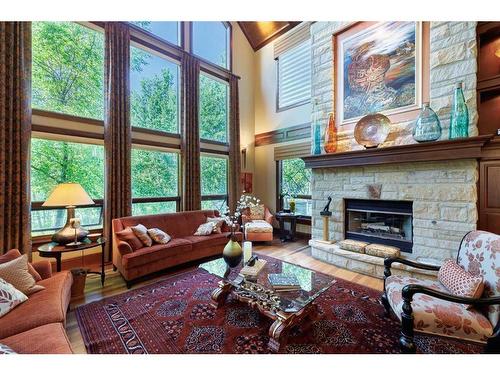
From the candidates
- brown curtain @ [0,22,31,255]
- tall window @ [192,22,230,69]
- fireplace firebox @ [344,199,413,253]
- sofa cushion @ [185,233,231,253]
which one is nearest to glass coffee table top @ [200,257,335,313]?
sofa cushion @ [185,233,231,253]

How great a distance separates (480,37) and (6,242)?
21.8 ft

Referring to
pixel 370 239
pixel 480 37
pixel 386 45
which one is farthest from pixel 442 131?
pixel 370 239

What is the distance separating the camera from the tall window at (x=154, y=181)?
4191 mm

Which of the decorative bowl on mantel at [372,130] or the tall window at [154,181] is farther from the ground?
the decorative bowl on mantel at [372,130]

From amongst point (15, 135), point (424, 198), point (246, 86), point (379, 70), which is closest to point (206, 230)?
point (15, 135)

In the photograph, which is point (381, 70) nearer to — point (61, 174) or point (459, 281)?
point (459, 281)

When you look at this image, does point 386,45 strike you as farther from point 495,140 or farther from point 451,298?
point 451,298

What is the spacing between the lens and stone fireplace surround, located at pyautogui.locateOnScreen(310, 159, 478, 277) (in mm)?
2654

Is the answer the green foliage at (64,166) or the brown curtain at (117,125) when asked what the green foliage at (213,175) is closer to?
the brown curtain at (117,125)

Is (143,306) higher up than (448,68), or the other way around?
(448,68)

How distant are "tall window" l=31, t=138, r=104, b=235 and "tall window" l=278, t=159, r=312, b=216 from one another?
407 cm

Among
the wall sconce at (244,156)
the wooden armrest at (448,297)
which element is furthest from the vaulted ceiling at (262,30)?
the wooden armrest at (448,297)

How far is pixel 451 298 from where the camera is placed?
1.46 m

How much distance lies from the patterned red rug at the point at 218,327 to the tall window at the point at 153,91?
3299 millimetres
